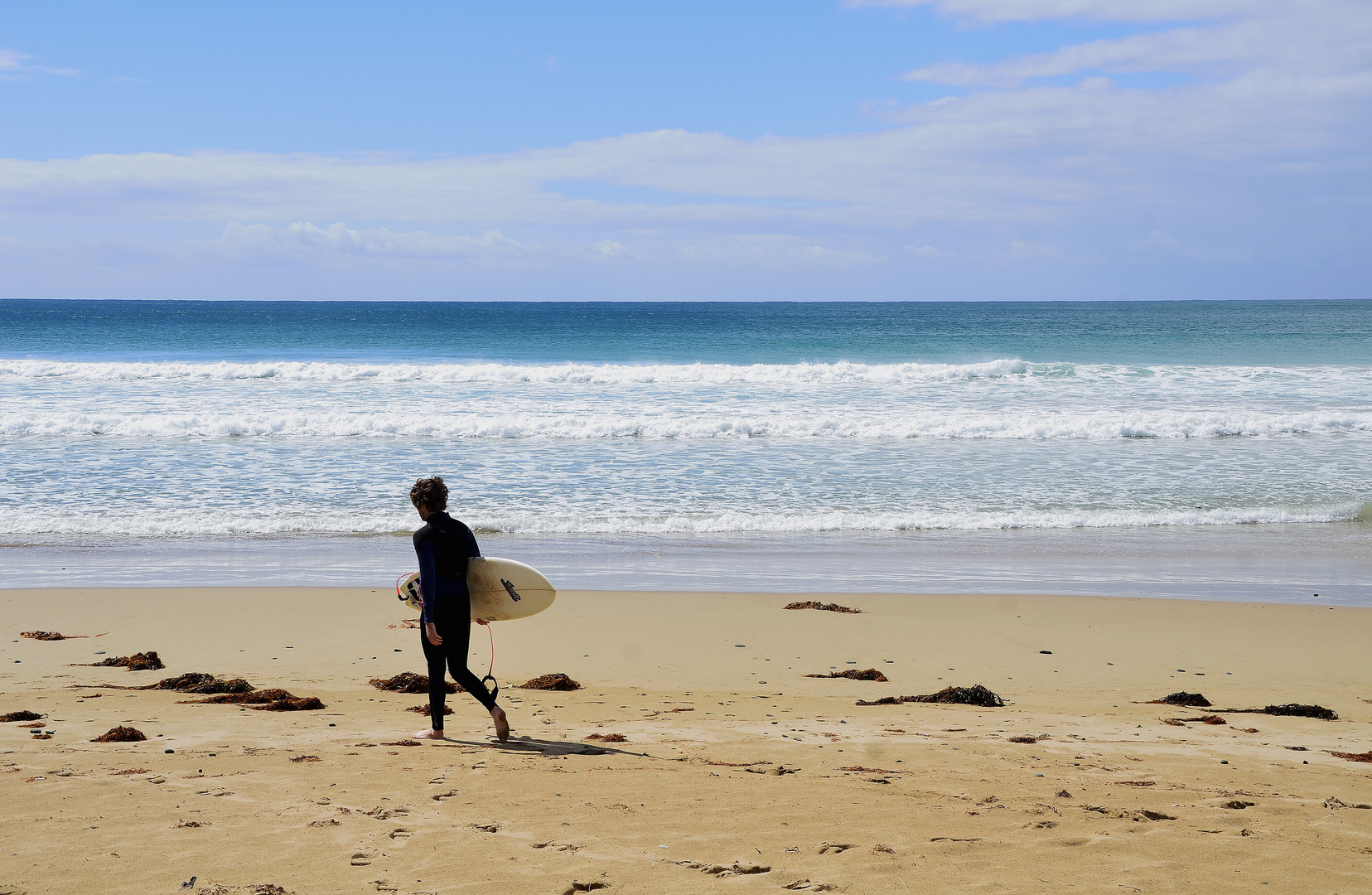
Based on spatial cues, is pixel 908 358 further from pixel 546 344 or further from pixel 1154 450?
pixel 1154 450

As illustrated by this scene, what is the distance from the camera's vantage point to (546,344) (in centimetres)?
5734

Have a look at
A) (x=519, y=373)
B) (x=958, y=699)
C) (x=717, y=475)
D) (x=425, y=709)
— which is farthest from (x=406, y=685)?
(x=519, y=373)

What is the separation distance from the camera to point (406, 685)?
6520mm

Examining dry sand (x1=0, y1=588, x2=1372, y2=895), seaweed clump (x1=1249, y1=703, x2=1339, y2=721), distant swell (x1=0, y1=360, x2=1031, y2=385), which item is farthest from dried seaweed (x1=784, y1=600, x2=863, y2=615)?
distant swell (x1=0, y1=360, x2=1031, y2=385)

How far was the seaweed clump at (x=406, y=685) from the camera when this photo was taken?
6.47 metres

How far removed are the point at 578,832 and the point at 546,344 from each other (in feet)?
179

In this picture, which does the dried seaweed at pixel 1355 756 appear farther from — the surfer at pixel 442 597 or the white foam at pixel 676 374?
the white foam at pixel 676 374

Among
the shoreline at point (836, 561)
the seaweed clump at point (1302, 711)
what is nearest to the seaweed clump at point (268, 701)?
the shoreline at point (836, 561)

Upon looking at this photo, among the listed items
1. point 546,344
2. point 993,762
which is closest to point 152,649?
point 993,762

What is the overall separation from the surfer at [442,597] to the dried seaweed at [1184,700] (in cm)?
414

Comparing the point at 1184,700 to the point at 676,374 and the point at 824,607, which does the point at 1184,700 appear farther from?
the point at 676,374

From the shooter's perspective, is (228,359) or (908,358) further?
(908,358)

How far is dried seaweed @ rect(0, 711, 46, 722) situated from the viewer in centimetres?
538

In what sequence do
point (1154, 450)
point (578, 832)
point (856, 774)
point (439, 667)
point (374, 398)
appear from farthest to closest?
point (374, 398), point (1154, 450), point (439, 667), point (856, 774), point (578, 832)
